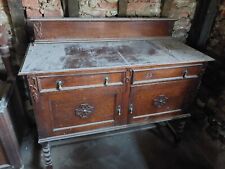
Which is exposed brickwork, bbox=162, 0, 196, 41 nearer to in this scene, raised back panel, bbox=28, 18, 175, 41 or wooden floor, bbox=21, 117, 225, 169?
raised back panel, bbox=28, 18, 175, 41

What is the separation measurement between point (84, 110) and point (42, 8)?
2.90ft

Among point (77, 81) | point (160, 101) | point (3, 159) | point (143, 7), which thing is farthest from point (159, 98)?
point (3, 159)

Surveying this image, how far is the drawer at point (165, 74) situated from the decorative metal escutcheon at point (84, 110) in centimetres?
35

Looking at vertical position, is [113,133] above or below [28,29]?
below

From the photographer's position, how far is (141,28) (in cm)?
170

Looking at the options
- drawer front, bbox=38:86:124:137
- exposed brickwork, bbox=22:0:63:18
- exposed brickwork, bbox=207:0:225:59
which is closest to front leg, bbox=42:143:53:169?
drawer front, bbox=38:86:124:137

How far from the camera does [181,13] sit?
75.1 inches

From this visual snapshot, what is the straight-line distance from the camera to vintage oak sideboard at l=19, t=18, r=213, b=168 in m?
1.21

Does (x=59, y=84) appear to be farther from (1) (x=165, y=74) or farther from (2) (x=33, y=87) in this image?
(1) (x=165, y=74)

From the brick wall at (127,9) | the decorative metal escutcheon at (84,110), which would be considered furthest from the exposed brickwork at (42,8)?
the decorative metal escutcheon at (84,110)

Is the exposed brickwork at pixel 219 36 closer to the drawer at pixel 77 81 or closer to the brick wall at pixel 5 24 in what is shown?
the drawer at pixel 77 81

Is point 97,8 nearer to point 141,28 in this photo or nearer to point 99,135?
point 141,28

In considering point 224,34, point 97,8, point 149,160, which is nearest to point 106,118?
point 149,160

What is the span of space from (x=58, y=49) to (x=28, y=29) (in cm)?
38
